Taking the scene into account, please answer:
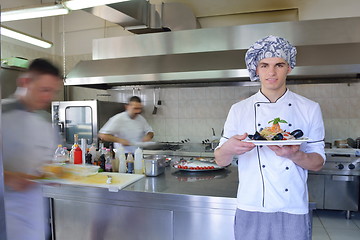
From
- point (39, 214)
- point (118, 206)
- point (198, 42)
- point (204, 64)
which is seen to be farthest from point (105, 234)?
point (198, 42)

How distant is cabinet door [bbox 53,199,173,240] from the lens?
6.43ft

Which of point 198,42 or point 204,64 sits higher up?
point 198,42

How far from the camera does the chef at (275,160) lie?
1.29 meters

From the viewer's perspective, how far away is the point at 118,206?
2.04m

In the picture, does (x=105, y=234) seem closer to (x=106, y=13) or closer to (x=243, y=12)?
(x=106, y=13)

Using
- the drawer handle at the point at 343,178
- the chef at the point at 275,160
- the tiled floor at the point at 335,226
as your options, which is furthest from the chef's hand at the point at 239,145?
the drawer handle at the point at 343,178

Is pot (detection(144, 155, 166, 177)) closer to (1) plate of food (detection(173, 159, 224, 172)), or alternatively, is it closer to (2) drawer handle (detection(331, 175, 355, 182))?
(1) plate of food (detection(173, 159, 224, 172))

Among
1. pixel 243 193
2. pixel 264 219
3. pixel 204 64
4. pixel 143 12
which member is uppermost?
pixel 143 12

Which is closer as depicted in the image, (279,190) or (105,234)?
(279,190)

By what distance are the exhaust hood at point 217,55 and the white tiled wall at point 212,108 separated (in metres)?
0.54

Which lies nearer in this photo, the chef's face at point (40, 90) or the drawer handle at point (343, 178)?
the chef's face at point (40, 90)

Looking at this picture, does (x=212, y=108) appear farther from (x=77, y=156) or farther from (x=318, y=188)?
(x=77, y=156)

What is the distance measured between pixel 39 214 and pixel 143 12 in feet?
10.8

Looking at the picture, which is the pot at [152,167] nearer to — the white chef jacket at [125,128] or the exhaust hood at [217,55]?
the white chef jacket at [125,128]
